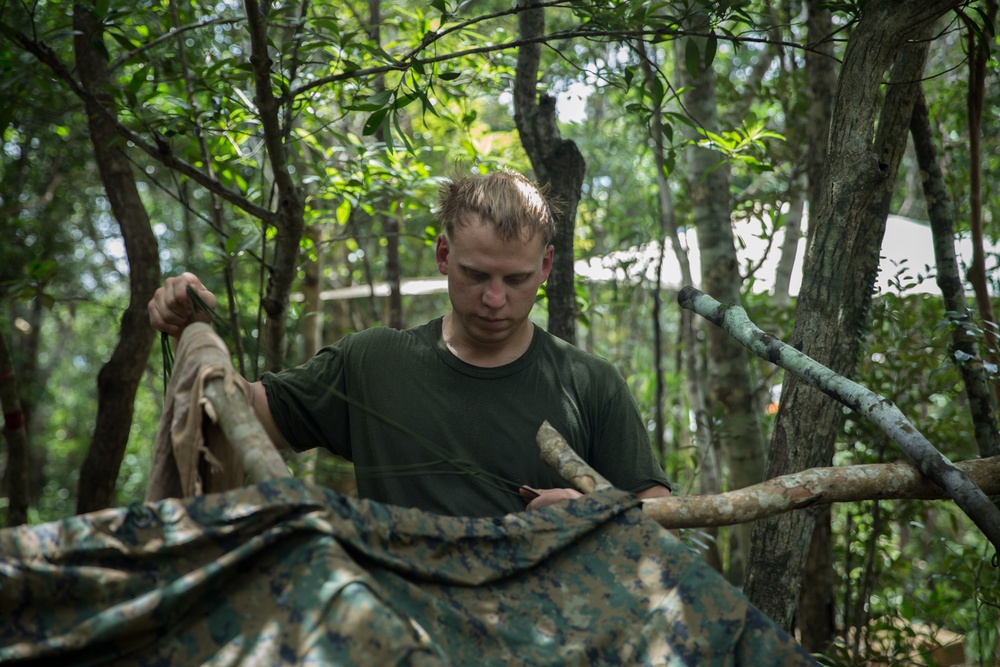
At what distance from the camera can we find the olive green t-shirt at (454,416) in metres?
2.40

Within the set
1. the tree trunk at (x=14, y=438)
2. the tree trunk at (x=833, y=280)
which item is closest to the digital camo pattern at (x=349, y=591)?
the tree trunk at (x=833, y=280)

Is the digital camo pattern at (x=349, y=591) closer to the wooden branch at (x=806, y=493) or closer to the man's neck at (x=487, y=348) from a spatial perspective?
the wooden branch at (x=806, y=493)

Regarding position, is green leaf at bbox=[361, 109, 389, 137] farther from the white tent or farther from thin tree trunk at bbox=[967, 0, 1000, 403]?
the white tent

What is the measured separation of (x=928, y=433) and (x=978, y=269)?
1155mm

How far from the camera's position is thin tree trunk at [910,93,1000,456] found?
2979mm

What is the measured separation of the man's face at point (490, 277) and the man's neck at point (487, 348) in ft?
0.24

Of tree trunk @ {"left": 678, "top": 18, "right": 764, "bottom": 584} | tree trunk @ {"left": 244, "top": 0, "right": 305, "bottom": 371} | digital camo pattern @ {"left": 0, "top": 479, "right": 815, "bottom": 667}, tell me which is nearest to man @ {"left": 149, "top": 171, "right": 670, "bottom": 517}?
tree trunk @ {"left": 244, "top": 0, "right": 305, "bottom": 371}

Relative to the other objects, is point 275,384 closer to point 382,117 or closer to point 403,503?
point 403,503

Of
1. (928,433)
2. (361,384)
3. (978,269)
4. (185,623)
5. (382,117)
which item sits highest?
(382,117)

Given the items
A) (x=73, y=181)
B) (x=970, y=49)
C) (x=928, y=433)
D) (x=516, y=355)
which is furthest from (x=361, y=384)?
(x=73, y=181)

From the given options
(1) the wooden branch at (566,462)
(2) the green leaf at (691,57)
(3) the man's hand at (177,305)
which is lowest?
(1) the wooden branch at (566,462)

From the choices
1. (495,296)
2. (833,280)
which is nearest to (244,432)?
(495,296)

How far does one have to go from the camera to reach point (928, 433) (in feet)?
13.8

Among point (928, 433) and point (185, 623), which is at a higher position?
point (185, 623)
